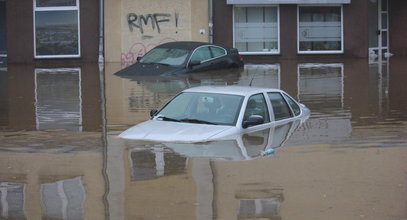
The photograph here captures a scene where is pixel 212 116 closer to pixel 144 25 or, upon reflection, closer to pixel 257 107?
pixel 257 107

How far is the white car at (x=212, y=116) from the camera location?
11.5m

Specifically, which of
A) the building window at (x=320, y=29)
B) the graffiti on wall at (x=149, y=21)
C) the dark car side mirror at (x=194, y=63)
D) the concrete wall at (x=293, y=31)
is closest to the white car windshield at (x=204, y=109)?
the dark car side mirror at (x=194, y=63)

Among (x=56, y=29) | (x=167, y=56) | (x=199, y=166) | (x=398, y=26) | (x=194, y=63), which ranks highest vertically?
(x=398, y=26)

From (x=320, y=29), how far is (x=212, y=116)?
1976cm

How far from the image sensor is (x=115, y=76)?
24031 millimetres

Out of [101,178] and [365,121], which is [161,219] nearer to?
[101,178]

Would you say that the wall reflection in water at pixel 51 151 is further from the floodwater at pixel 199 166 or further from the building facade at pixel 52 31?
the building facade at pixel 52 31

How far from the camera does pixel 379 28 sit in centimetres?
3272

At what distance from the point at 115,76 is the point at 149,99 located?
6180mm

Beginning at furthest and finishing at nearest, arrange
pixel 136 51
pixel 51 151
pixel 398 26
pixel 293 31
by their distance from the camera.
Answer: pixel 398 26, pixel 293 31, pixel 136 51, pixel 51 151

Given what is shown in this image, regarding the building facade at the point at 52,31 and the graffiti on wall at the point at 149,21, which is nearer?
the building facade at the point at 52,31

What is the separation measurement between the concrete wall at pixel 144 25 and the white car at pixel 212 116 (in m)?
17.2

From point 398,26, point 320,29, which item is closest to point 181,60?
point 320,29

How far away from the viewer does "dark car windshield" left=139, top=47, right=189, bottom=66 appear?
23.7m
